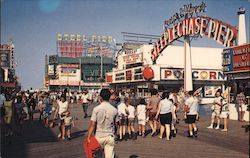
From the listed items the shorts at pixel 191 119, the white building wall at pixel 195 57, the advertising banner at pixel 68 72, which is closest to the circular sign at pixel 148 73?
the white building wall at pixel 195 57

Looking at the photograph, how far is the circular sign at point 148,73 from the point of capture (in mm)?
35459

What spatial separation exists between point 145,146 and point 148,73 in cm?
2687

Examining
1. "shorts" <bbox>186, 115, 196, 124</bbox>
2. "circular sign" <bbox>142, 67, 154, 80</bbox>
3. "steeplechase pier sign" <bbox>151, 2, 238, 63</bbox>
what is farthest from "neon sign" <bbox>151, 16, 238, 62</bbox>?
"shorts" <bbox>186, 115, 196, 124</bbox>

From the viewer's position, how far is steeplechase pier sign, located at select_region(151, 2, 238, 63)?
20531 millimetres

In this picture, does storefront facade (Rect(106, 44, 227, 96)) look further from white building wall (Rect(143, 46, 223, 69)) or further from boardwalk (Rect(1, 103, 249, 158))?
boardwalk (Rect(1, 103, 249, 158))

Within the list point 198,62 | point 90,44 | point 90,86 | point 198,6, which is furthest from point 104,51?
point 198,6

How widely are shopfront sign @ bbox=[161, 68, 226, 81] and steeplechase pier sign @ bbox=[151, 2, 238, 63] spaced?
6.19 m

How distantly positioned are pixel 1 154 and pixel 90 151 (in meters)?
4.23

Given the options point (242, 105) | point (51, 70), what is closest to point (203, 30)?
point (242, 105)

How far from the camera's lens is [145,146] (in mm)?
8984

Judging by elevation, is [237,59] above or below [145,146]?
above

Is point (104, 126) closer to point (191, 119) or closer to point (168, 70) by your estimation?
point (191, 119)

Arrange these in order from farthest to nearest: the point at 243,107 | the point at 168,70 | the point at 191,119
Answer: the point at 168,70
the point at 243,107
the point at 191,119

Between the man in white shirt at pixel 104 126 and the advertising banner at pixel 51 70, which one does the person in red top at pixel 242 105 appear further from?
the advertising banner at pixel 51 70
